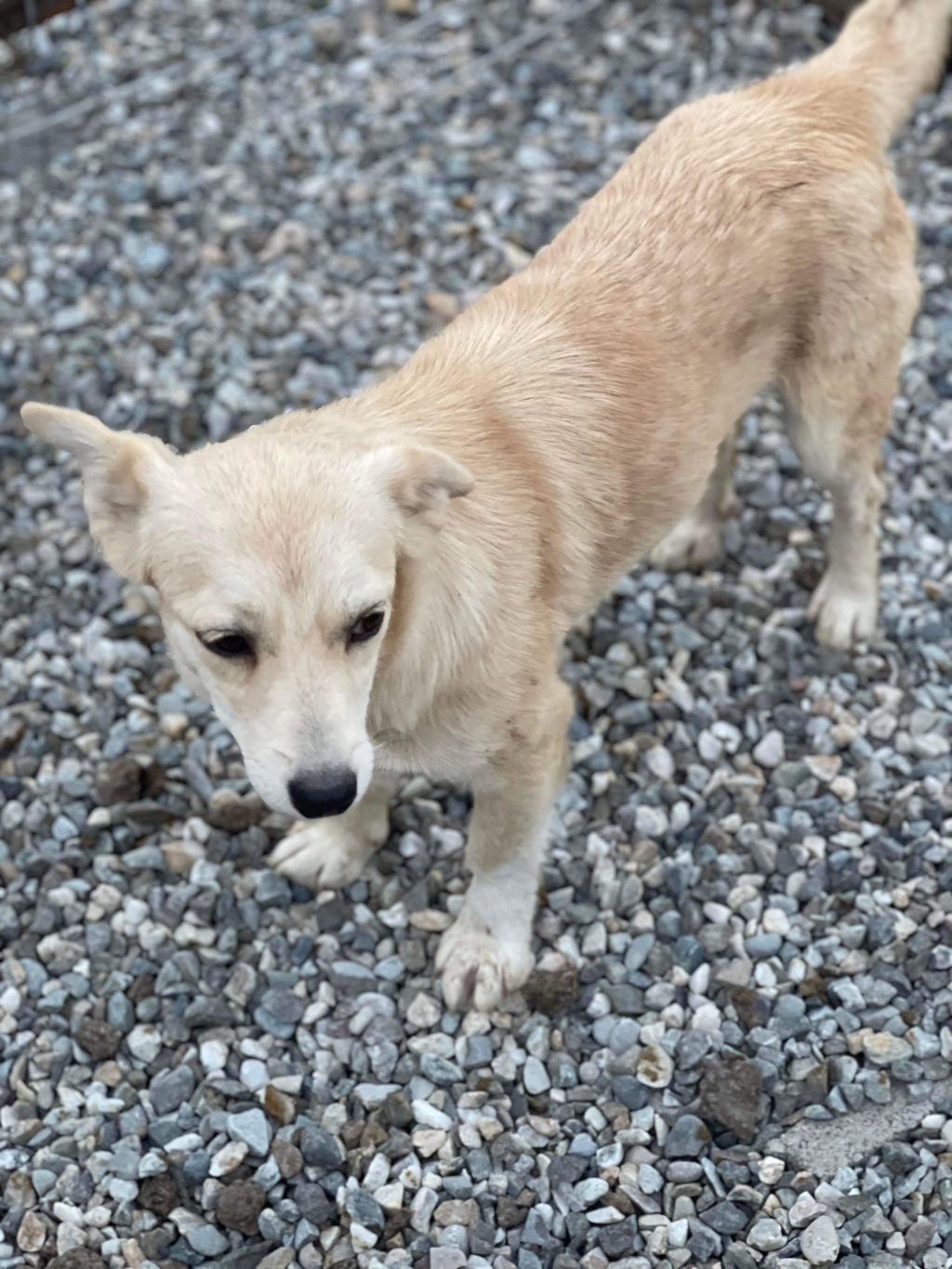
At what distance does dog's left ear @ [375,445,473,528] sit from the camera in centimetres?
302

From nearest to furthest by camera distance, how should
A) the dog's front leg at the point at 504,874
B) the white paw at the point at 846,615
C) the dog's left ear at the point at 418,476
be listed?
the dog's left ear at the point at 418,476 < the dog's front leg at the point at 504,874 < the white paw at the point at 846,615

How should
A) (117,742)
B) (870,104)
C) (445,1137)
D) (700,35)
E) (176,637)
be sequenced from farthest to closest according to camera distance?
(700,35)
(117,742)
(870,104)
(445,1137)
(176,637)

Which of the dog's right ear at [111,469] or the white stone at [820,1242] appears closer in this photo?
the dog's right ear at [111,469]

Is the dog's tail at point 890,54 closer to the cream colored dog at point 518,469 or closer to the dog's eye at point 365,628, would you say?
the cream colored dog at point 518,469

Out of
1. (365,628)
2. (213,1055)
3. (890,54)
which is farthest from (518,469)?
(890,54)

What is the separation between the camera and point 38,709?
4754 millimetres

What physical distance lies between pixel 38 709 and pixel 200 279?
2426 millimetres

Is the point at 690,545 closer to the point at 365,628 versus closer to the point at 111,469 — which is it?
the point at 365,628

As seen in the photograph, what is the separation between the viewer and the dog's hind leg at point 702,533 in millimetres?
5062

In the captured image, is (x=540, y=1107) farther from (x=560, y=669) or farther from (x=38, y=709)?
(x=38, y=709)

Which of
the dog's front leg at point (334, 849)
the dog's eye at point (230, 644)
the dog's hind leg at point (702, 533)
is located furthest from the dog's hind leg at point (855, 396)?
the dog's eye at point (230, 644)

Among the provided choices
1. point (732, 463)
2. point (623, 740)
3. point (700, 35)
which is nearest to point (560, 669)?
point (623, 740)

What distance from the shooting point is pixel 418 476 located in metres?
3.04

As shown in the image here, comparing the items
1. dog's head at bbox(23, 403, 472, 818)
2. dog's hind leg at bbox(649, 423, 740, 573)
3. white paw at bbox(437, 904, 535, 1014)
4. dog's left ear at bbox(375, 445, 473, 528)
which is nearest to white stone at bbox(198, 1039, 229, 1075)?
white paw at bbox(437, 904, 535, 1014)
